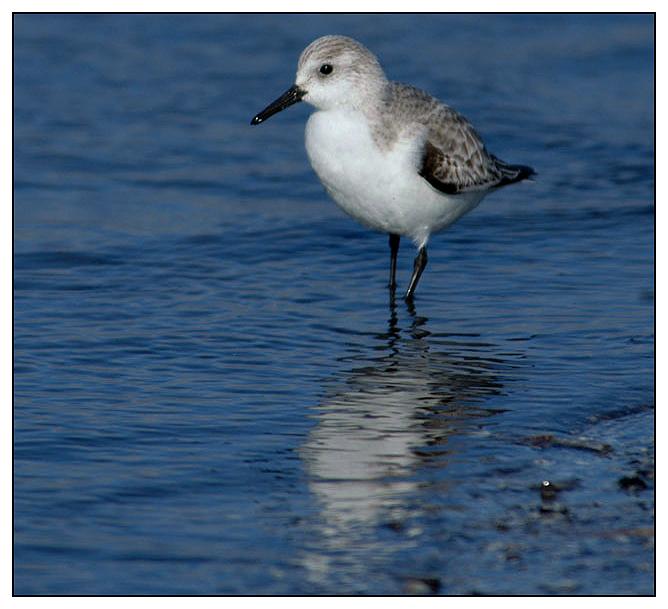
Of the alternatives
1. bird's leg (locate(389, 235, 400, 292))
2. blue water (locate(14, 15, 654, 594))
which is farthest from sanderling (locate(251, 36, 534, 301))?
blue water (locate(14, 15, 654, 594))

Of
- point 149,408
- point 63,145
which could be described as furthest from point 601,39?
point 149,408

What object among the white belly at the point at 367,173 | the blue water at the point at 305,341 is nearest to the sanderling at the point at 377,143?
the white belly at the point at 367,173

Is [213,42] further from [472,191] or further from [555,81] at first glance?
[472,191]

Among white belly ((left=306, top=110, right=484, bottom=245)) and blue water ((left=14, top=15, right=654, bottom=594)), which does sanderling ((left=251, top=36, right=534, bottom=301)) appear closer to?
white belly ((left=306, top=110, right=484, bottom=245))

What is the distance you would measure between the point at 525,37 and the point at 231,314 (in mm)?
9253

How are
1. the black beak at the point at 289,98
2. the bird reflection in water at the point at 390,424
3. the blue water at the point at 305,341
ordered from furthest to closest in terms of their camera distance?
the black beak at the point at 289,98
the bird reflection in water at the point at 390,424
the blue water at the point at 305,341

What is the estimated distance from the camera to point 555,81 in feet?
53.3

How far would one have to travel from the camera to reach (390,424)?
761 centimetres

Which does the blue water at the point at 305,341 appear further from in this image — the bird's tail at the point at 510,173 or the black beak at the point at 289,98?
the black beak at the point at 289,98

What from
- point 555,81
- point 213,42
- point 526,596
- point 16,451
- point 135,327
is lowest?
point 526,596

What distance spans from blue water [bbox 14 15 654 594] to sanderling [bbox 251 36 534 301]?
69cm

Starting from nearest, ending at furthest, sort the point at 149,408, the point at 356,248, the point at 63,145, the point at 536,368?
the point at 149,408 < the point at 536,368 < the point at 356,248 < the point at 63,145

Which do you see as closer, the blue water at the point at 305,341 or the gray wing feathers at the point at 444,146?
the blue water at the point at 305,341

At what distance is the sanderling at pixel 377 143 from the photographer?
972 cm
